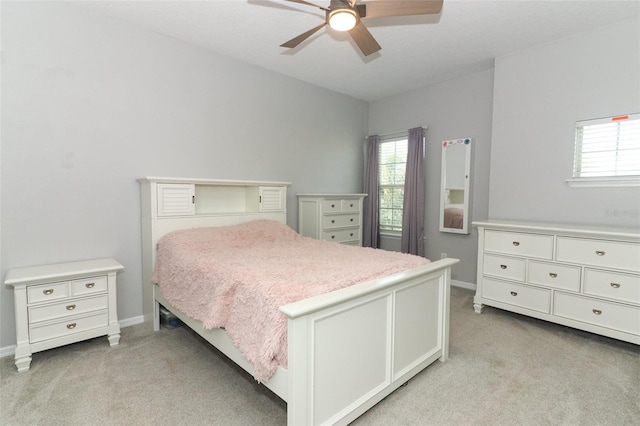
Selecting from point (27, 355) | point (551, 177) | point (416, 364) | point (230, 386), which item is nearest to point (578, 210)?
point (551, 177)

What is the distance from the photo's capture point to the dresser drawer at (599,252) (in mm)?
2352

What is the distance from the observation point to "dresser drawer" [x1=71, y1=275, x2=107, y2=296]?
231cm

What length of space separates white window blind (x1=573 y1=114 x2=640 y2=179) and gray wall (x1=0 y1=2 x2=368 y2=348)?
311 centimetres

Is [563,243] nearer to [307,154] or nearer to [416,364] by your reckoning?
[416,364]

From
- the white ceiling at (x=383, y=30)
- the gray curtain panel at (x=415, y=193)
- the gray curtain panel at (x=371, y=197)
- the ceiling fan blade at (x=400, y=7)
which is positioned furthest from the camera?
the gray curtain panel at (x=371, y=197)

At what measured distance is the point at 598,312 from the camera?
8.21ft

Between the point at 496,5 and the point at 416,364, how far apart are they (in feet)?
8.69

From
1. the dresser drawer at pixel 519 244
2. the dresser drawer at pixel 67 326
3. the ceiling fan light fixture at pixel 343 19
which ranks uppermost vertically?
the ceiling fan light fixture at pixel 343 19

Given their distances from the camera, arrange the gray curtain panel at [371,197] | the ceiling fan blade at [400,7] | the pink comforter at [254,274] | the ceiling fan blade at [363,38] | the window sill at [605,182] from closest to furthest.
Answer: the pink comforter at [254,274], the ceiling fan blade at [400,7], the ceiling fan blade at [363,38], the window sill at [605,182], the gray curtain panel at [371,197]

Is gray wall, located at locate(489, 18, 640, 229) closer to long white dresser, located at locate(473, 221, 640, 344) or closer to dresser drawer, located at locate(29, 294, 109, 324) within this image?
long white dresser, located at locate(473, 221, 640, 344)

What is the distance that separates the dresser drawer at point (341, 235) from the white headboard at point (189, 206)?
73cm

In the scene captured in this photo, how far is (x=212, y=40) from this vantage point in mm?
3078

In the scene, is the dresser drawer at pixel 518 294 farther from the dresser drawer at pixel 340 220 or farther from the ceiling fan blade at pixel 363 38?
the ceiling fan blade at pixel 363 38

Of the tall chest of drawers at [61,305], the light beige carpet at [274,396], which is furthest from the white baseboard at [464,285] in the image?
the tall chest of drawers at [61,305]
